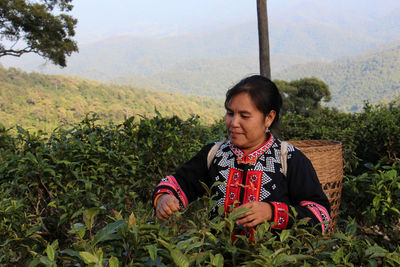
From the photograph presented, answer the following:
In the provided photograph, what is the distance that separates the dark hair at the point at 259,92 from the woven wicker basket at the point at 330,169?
2.06ft

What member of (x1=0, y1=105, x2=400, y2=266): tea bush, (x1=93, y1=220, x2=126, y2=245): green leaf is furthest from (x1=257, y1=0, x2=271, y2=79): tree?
(x1=93, y1=220, x2=126, y2=245): green leaf

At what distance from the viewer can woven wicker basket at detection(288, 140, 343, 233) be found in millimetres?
2299

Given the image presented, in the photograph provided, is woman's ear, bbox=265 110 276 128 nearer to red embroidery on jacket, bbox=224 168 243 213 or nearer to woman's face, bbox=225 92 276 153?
woman's face, bbox=225 92 276 153

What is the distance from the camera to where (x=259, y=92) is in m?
1.72

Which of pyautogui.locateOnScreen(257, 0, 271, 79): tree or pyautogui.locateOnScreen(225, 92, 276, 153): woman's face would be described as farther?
pyautogui.locateOnScreen(257, 0, 271, 79): tree

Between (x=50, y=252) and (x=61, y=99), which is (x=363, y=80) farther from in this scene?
(x=50, y=252)

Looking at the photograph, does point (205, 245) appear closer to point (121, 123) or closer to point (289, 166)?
point (289, 166)

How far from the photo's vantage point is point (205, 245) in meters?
0.82

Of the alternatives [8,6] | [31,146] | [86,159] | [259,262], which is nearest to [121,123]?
[86,159]

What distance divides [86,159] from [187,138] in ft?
3.22

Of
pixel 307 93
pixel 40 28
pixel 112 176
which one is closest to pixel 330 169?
pixel 112 176

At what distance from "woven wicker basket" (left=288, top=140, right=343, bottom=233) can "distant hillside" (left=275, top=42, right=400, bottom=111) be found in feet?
263

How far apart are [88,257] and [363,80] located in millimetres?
105201

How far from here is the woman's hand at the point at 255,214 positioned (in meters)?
1.27
